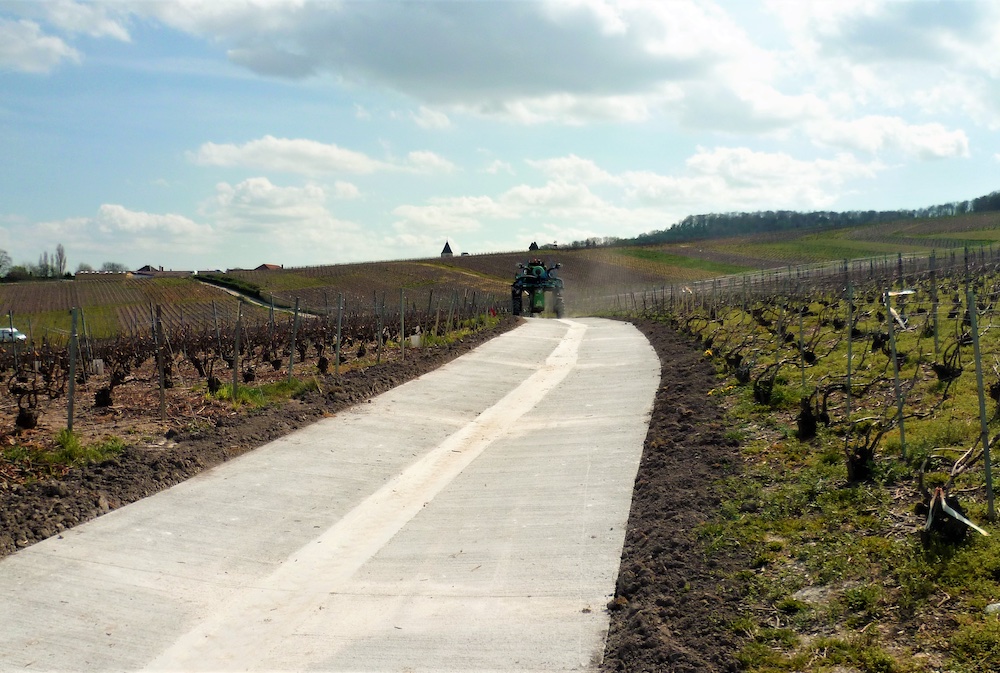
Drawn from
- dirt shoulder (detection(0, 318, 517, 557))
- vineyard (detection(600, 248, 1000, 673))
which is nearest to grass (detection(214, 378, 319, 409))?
dirt shoulder (detection(0, 318, 517, 557))

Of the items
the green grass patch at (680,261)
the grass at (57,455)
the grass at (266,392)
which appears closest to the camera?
the grass at (57,455)

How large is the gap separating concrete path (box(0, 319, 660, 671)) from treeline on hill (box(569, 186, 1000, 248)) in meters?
103

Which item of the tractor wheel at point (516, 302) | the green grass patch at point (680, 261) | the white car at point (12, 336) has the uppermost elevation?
the green grass patch at point (680, 261)

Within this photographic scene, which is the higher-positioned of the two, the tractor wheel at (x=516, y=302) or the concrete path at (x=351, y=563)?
the tractor wheel at (x=516, y=302)

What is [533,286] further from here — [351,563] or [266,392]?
[351,563]

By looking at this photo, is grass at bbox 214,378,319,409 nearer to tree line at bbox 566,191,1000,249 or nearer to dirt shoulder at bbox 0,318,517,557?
dirt shoulder at bbox 0,318,517,557

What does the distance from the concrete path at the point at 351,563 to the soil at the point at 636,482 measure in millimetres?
278

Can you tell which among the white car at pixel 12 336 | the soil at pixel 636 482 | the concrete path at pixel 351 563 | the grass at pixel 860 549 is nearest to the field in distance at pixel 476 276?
the white car at pixel 12 336

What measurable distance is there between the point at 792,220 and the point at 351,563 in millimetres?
114912

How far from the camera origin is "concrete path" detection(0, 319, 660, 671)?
6.31m

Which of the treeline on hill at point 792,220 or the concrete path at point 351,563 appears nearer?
the concrete path at point 351,563

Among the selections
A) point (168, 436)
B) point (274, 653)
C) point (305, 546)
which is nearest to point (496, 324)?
point (168, 436)

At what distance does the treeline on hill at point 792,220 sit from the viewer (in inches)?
4131

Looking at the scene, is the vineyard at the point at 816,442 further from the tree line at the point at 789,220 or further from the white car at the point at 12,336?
the tree line at the point at 789,220
